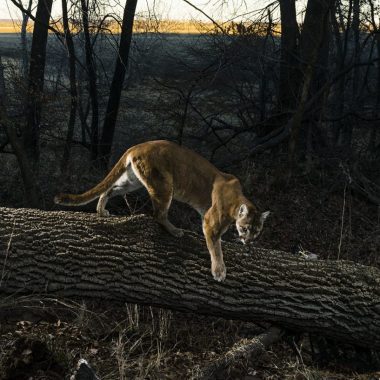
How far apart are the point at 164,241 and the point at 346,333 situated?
1768 mm

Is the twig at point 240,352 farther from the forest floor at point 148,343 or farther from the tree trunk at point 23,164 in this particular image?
the tree trunk at point 23,164

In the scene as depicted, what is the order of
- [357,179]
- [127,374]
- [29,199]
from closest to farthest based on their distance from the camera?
1. [127,374]
2. [29,199]
3. [357,179]

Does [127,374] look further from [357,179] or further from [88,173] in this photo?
[357,179]

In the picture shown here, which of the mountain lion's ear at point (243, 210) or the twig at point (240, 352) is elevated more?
the mountain lion's ear at point (243, 210)

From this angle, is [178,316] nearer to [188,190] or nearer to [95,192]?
[188,190]

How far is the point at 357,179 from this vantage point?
1012cm

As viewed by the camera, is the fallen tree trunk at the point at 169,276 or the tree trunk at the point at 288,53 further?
the tree trunk at the point at 288,53

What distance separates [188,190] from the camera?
518cm

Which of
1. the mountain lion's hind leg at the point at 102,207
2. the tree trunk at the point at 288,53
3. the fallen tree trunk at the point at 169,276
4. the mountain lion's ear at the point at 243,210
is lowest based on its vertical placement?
the fallen tree trunk at the point at 169,276

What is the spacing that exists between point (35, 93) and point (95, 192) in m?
4.44

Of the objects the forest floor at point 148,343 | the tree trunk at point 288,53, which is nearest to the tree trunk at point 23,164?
the forest floor at point 148,343

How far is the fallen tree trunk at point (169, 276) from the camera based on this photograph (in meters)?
4.77

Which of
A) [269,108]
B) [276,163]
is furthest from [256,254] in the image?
[269,108]

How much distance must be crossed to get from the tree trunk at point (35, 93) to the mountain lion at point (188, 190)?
164 inches
